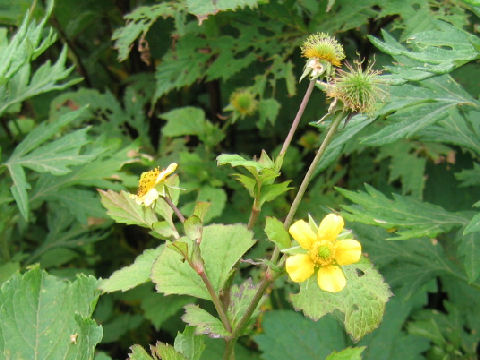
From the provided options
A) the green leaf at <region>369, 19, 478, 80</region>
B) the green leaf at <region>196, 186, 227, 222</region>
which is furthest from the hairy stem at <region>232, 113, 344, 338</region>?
the green leaf at <region>196, 186, 227, 222</region>

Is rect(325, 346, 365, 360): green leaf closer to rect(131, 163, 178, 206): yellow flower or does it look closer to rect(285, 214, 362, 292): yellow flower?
rect(285, 214, 362, 292): yellow flower

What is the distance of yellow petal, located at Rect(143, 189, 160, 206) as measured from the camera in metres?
0.82

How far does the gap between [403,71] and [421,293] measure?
812 millimetres

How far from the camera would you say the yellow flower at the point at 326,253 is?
777 millimetres

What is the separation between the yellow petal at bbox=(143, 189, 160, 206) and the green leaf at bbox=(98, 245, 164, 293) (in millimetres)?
175

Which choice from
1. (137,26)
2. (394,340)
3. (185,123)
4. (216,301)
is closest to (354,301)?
(216,301)

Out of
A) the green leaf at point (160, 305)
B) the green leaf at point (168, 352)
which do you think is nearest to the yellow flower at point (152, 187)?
the green leaf at point (168, 352)

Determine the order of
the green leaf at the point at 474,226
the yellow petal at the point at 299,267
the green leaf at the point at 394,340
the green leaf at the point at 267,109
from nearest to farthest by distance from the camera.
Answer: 1. the yellow petal at the point at 299,267
2. the green leaf at the point at 474,226
3. the green leaf at the point at 394,340
4. the green leaf at the point at 267,109

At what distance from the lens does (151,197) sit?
0.83 meters

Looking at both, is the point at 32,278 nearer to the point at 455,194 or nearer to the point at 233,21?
the point at 233,21

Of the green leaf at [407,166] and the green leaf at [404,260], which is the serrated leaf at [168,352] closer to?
the green leaf at [404,260]

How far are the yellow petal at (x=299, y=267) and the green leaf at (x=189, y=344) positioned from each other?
0.24m

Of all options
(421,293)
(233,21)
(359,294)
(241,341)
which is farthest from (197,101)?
(359,294)

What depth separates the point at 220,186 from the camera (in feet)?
5.60
